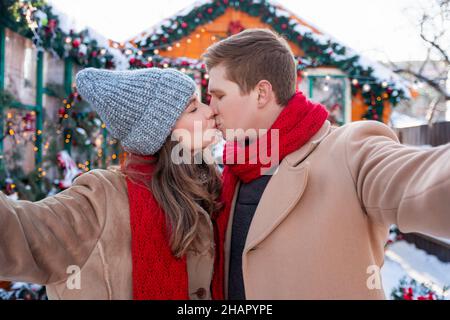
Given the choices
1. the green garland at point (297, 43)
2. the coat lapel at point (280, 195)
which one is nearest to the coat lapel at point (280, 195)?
the coat lapel at point (280, 195)

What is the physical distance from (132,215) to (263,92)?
76 centimetres

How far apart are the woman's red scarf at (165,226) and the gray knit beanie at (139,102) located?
138 millimetres

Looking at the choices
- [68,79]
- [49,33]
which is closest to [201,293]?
[49,33]

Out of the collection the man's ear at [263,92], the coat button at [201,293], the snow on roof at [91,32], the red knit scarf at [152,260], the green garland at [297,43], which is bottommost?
the coat button at [201,293]

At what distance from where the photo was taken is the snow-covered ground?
5.05 m

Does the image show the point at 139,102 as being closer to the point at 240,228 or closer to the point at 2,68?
the point at 240,228

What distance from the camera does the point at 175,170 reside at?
1811 millimetres

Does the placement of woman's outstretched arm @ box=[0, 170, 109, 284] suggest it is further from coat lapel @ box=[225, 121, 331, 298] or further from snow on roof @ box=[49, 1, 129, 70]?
snow on roof @ box=[49, 1, 129, 70]

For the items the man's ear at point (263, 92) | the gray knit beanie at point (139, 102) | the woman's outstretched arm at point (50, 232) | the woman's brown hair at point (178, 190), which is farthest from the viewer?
the man's ear at point (263, 92)

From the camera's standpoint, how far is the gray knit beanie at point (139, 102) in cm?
177

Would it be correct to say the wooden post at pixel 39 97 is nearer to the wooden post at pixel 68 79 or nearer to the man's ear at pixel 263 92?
the wooden post at pixel 68 79
